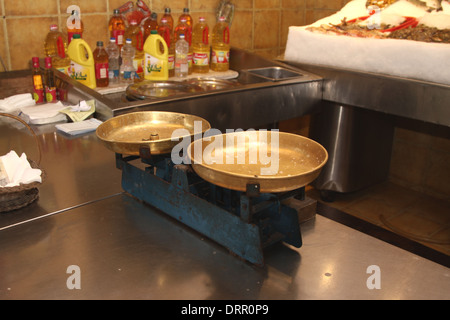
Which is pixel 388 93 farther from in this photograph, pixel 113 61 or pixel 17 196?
pixel 17 196

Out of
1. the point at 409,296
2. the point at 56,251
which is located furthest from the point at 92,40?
the point at 409,296

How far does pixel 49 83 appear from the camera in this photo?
2080 millimetres

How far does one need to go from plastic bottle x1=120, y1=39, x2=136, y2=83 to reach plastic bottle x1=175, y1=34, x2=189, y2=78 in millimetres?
268

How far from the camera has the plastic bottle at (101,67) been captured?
2240 mm

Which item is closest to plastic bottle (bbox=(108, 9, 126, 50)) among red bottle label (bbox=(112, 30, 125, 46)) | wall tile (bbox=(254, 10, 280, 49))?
red bottle label (bbox=(112, 30, 125, 46))

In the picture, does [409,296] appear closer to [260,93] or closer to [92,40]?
[260,93]

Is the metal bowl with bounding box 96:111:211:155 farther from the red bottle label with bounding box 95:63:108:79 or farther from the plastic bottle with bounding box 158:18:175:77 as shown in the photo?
the plastic bottle with bounding box 158:18:175:77

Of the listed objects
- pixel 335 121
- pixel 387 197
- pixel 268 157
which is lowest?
pixel 387 197

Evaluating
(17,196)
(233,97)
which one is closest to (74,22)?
(233,97)

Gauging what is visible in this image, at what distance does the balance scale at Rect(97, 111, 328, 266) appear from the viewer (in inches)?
34.5

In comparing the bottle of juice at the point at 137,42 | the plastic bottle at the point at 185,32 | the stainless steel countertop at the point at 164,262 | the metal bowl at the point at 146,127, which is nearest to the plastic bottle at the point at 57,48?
the bottle of juice at the point at 137,42

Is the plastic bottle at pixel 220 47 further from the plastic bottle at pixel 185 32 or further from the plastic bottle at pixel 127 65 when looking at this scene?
the plastic bottle at pixel 127 65

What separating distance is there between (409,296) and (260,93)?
1.54 m

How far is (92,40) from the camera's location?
8.48 ft
